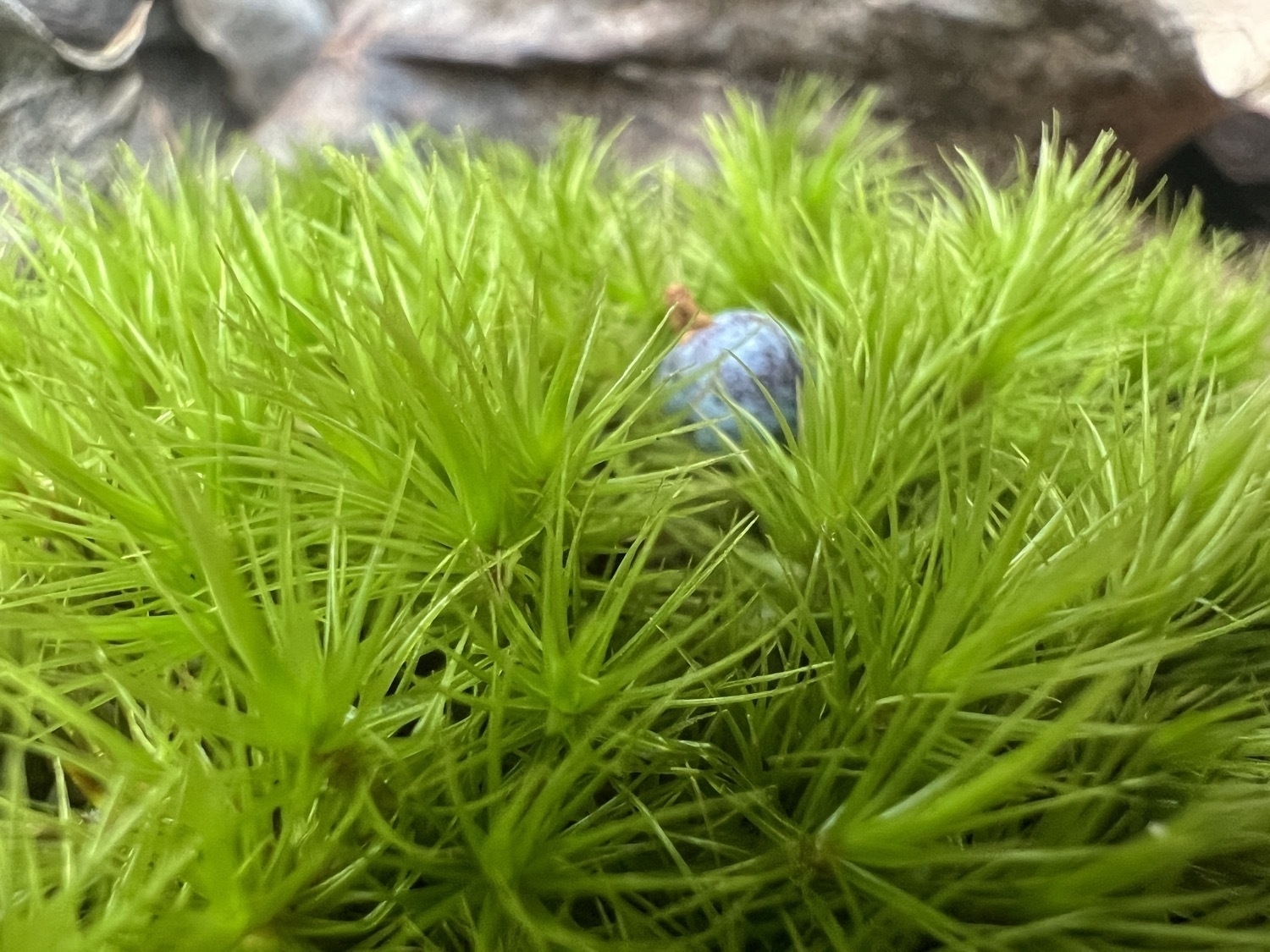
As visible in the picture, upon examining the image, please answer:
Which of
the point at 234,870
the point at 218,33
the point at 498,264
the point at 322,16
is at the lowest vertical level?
the point at 234,870

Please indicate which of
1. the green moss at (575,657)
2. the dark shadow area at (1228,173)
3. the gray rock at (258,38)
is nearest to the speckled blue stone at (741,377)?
the green moss at (575,657)

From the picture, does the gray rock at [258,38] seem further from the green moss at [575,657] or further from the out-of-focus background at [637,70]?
the green moss at [575,657]

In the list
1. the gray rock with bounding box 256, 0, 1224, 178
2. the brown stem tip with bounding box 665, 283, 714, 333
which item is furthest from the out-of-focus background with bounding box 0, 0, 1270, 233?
the brown stem tip with bounding box 665, 283, 714, 333

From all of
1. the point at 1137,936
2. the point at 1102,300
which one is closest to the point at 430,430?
the point at 1137,936

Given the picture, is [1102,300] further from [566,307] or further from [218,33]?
[218,33]

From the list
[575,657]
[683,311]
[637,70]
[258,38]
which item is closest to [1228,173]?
[637,70]

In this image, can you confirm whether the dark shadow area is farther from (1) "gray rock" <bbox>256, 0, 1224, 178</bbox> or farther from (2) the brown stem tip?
(2) the brown stem tip

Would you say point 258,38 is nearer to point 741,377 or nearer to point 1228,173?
point 741,377
